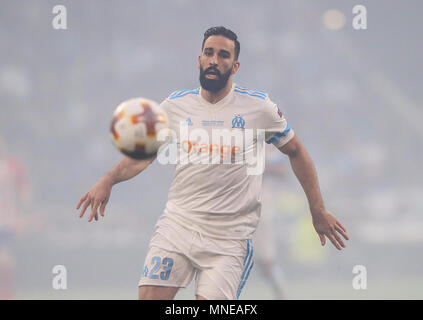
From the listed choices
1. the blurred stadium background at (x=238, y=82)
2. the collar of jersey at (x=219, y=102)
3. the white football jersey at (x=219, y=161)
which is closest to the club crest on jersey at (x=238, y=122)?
the white football jersey at (x=219, y=161)

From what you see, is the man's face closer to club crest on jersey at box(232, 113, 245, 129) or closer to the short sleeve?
club crest on jersey at box(232, 113, 245, 129)

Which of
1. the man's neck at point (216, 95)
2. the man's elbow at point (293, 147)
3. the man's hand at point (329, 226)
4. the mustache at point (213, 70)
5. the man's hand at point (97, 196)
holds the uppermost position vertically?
the mustache at point (213, 70)

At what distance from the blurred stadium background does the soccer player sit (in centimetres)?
885

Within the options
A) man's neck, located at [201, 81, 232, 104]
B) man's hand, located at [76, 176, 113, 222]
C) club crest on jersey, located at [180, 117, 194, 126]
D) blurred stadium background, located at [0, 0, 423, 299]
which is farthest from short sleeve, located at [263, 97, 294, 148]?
blurred stadium background, located at [0, 0, 423, 299]

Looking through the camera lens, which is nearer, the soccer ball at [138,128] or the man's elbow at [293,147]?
the soccer ball at [138,128]

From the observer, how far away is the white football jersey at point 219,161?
4484 millimetres

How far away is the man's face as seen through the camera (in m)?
4.63

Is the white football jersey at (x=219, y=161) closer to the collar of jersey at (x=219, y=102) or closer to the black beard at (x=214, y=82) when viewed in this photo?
the collar of jersey at (x=219, y=102)

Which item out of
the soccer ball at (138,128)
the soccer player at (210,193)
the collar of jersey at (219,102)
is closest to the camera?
the soccer ball at (138,128)

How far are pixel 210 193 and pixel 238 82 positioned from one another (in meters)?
13.7

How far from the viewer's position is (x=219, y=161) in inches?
177

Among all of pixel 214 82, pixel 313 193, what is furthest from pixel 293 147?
pixel 214 82

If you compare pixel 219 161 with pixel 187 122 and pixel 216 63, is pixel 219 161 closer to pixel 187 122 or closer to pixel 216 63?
pixel 187 122

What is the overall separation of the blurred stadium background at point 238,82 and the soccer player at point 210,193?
349 inches
